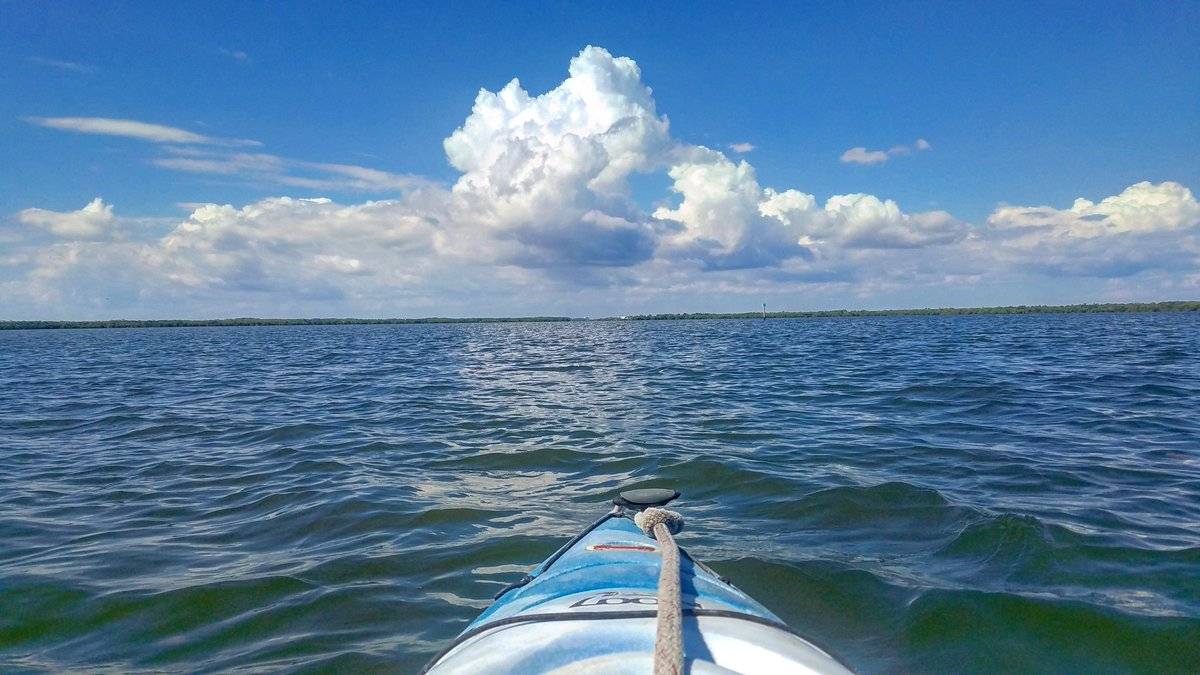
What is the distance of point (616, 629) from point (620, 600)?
412 mm

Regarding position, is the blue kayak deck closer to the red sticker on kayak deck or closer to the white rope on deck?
the red sticker on kayak deck

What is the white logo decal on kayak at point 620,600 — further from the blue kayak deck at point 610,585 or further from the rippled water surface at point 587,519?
the rippled water surface at point 587,519

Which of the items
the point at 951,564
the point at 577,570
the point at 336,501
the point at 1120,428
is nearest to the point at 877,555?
the point at 951,564

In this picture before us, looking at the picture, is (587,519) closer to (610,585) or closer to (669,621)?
(610,585)

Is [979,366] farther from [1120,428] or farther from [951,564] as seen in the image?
[951,564]

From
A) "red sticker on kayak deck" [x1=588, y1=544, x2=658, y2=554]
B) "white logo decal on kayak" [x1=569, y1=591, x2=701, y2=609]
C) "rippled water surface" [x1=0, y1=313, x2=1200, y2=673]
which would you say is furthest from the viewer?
"rippled water surface" [x1=0, y1=313, x2=1200, y2=673]

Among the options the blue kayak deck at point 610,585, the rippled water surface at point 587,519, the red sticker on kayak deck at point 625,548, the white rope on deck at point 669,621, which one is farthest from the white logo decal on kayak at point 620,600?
the rippled water surface at point 587,519

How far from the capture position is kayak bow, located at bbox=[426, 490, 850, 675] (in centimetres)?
242

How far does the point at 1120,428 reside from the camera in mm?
11586

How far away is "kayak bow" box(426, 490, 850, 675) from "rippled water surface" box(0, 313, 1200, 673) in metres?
1.73

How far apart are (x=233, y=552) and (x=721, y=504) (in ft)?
17.0

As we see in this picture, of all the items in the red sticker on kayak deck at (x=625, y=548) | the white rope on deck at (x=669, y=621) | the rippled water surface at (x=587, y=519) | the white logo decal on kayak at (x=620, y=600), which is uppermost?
the white rope on deck at (x=669, y=621)

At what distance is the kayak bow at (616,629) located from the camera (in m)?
2.42

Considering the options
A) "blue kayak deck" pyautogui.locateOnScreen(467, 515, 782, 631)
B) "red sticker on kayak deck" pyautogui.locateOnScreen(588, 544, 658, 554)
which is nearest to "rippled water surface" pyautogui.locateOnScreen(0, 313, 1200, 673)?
"blue kayak deck" pyautogui.locateOnScreen(467, 515, 782, 631)
